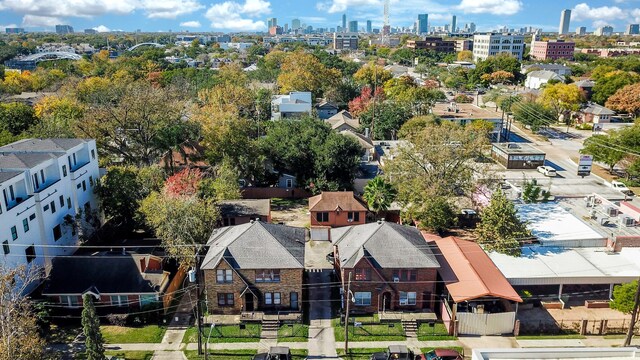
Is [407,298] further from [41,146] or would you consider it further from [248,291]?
[41,146]

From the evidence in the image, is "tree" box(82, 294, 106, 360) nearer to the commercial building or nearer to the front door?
the front door

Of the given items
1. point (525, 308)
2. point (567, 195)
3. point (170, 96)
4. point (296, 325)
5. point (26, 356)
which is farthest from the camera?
point (170, 96)

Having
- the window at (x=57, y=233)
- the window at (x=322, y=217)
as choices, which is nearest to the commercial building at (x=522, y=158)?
the window at (x=322, y=217)

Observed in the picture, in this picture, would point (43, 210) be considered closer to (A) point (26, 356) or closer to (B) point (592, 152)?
(A) point (26, 356)

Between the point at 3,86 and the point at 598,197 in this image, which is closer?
the point at 598,197

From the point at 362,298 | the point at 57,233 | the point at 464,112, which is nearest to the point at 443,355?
the point at 362,298

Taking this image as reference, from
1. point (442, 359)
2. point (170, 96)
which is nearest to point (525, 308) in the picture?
point (442, 359)

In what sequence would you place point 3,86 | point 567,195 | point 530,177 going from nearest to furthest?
point 567,195 → point 530,177 → point 3,86
